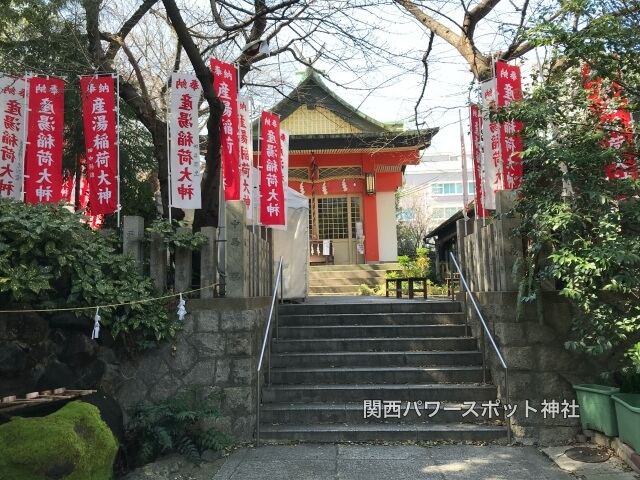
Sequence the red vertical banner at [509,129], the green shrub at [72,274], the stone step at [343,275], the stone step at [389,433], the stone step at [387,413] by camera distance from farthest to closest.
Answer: the stone step at [343,275]
the red vertical banner at [509,129]
the stone step at [387,413]
the stone step at [389,433]
the green shrub at [72,274]

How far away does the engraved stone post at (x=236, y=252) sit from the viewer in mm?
5785

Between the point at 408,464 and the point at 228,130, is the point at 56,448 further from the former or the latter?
the point at 228,130

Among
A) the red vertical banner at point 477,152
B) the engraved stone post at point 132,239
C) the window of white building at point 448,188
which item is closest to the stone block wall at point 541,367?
the red vertical banner at point 477,152

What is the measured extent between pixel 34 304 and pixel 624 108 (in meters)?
6.35

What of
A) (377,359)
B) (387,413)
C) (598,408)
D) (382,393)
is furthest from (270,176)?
(598,408)

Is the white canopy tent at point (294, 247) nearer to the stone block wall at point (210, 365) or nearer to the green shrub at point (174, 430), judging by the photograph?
the stone block wall at point (210, 365)

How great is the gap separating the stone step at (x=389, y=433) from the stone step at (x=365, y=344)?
1.44 metres

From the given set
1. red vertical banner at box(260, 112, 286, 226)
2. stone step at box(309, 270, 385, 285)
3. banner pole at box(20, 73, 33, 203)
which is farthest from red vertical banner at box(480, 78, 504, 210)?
stone step at box(309, 270, 385, 285)

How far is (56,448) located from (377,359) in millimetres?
3967

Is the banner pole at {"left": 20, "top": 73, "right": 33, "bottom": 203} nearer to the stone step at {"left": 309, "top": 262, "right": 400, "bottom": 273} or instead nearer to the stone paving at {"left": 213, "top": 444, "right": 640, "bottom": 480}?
the stone paving at {"left": 213, "top": 444, "right": 640, "bottom": 480}

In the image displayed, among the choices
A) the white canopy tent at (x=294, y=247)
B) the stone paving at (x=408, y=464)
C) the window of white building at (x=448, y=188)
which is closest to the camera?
the stone paving at (x=408, y=464)

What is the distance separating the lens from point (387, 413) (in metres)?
5.77

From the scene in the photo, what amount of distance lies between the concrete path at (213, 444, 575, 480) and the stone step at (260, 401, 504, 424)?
16.3 inches

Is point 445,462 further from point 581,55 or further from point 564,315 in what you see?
point 581,55
